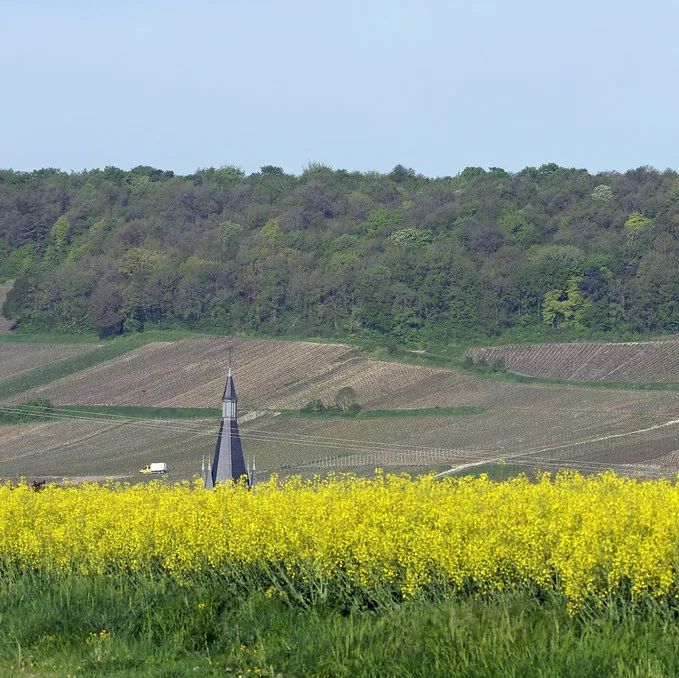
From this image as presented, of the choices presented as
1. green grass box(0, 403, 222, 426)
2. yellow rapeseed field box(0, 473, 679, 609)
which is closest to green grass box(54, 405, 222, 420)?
green grass box(0, 403, 222, 426)

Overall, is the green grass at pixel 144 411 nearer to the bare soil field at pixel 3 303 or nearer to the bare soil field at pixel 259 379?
the bare soil field at pixel 259 379

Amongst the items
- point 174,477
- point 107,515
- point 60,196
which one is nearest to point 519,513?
point 107,515

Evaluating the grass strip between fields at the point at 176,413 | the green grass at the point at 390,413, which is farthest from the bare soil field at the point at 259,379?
the green grass at the point at 390,413

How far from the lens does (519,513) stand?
20250 mm

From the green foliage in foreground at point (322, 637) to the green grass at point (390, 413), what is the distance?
6693 cm

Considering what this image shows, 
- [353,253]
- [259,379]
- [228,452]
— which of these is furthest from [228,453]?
[353,253]

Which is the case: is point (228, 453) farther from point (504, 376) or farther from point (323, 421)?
point (504, 376)

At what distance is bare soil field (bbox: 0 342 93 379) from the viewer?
115 meters

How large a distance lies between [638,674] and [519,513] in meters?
6.25

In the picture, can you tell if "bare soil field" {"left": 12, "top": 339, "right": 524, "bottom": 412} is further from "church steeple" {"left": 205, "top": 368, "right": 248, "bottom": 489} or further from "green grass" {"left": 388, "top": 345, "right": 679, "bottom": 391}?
"church steeple" {"left": 205, "top": 368, "right": 248, "bottom": 489}

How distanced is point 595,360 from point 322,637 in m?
79.6

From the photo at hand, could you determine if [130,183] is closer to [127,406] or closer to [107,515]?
[127,406]

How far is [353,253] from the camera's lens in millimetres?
135750

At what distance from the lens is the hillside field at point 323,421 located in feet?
247
